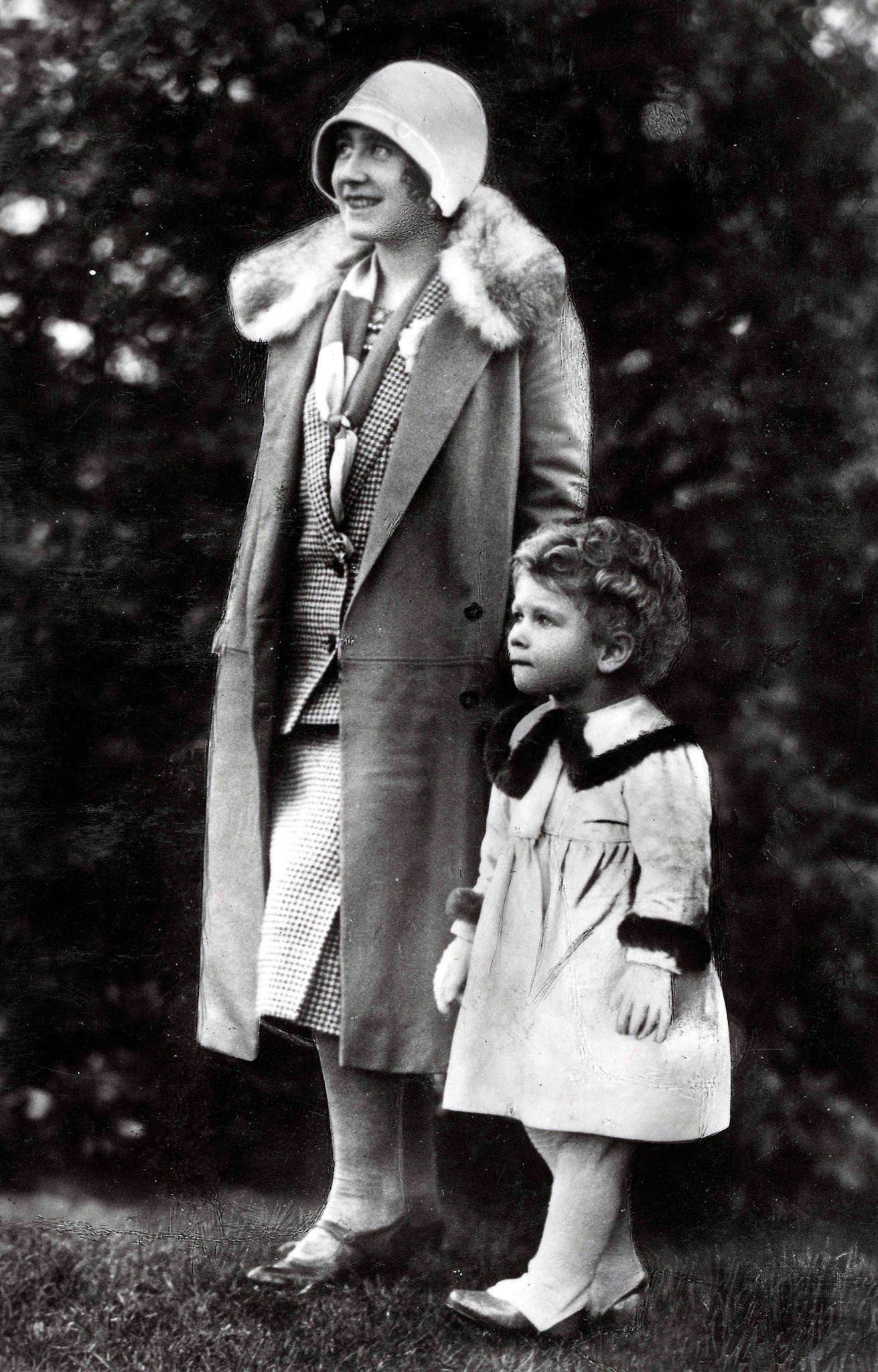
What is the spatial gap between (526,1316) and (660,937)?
86cm

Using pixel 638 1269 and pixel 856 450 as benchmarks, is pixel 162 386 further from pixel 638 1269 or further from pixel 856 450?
pixel 638 1269

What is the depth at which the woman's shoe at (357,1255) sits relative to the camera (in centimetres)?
355

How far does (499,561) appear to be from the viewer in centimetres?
355

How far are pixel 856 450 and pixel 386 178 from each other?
1230 mm

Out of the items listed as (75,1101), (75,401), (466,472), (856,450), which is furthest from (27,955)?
(856,450)

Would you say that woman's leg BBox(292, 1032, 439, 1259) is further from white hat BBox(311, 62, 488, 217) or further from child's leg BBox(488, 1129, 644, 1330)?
white hat BBox(311, 62, 488, 217)

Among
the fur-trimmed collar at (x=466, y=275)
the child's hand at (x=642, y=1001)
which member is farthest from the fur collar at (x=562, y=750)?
the fur-trimmed collar at (x=466, y=275)

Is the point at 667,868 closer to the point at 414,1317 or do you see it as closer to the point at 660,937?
the point at 660,937

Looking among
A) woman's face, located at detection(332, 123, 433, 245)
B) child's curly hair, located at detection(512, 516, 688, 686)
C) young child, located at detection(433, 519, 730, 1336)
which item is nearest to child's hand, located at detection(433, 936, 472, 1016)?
young child, located at detection(433, 519, 730, 1336)

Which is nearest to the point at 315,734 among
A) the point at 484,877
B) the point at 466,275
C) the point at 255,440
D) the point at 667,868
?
the point at 484,877

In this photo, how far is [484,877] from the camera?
11.4ft

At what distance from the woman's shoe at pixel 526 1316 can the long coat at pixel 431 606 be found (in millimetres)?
498

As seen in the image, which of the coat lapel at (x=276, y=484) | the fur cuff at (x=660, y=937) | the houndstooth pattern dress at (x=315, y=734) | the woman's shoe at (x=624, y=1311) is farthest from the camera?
the coat lapel at (x=276, y=484)

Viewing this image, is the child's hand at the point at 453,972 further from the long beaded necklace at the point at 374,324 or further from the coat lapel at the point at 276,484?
the long beaded necklace at the point at 374,324
